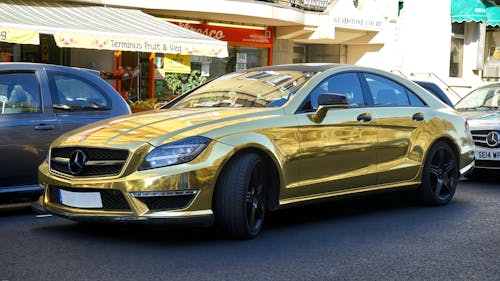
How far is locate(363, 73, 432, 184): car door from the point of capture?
699 cm

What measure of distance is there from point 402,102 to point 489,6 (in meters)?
18.3

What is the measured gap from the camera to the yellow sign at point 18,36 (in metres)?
12.1

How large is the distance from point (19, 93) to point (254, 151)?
110 inches

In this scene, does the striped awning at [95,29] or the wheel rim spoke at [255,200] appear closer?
the wheel rim spoke at [255,200]

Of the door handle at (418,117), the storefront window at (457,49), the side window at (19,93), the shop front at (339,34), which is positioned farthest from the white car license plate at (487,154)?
the storefront window at (457,49)

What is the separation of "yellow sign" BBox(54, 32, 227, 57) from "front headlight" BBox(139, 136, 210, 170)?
8.11 meters

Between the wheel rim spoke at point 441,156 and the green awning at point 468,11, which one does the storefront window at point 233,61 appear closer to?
the green awning at point 468,11

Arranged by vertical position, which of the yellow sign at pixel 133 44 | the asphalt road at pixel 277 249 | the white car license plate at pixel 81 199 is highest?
the yellow sign at pixel 133 44

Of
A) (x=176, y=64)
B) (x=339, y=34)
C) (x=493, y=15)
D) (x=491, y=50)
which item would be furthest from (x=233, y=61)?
(x=491, y=50)

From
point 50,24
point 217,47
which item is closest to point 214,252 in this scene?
point 50,24

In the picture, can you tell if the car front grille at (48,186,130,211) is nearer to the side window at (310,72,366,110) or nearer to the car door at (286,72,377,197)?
the car door at (286,72,377,197)

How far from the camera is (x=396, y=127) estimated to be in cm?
712

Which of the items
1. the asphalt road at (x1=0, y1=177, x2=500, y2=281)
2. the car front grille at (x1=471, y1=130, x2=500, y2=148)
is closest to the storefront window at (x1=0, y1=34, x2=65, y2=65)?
the asphalt road at (x1=0, y1=177, x2=500, y2=281)

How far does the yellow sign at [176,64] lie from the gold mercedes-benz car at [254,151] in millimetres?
11126
